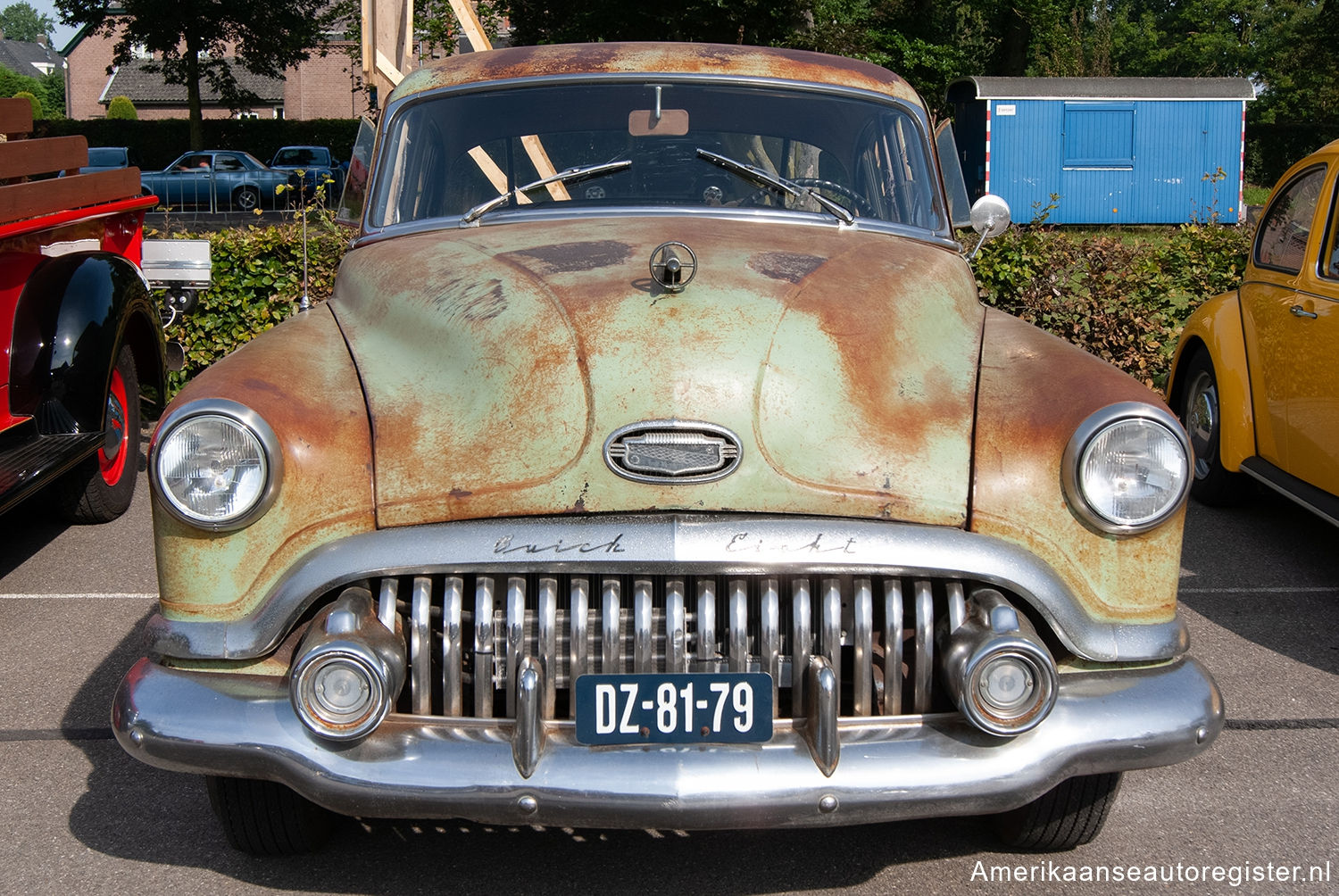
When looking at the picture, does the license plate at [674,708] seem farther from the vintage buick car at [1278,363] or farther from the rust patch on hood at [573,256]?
the vintage buick car at [1278,363]

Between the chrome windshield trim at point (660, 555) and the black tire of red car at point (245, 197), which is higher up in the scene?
the black tire of red car at point (245, 197)

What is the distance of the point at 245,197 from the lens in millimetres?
28344

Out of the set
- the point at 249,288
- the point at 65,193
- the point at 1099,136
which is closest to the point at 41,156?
the point at 65,193

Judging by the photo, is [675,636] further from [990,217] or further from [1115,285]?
[1115,285]

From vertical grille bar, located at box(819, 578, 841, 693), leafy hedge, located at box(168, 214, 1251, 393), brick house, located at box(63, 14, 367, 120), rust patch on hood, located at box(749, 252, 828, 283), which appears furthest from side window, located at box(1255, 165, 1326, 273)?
brick house, located at box(63, 14, 367, 120)

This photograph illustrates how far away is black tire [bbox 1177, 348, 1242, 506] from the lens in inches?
240

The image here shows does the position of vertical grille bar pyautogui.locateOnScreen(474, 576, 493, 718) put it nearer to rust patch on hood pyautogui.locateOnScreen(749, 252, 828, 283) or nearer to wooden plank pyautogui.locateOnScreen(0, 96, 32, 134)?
rust patch on hood pyautogui.locateOnScreen(749, 252, 828, 283)

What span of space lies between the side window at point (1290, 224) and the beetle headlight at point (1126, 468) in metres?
3.38

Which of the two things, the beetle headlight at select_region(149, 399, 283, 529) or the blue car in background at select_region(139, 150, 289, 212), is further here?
the blue car in background at select_region(139, 150, 289, 212)

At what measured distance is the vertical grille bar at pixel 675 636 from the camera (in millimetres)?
2436

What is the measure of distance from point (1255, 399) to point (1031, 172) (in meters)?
19.0

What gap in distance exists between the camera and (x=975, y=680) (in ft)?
7.86

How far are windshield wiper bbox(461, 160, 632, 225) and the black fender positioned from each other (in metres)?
2.45

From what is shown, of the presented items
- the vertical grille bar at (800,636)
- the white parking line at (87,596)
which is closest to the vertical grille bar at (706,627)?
the vertical grille bar at (800,636)
